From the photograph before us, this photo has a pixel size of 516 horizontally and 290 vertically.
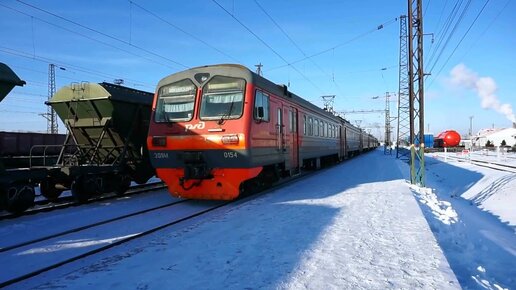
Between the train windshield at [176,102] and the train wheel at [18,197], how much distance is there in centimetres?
339

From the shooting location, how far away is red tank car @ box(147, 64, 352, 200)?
9.63 meters

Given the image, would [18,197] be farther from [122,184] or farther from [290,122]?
[290,122]

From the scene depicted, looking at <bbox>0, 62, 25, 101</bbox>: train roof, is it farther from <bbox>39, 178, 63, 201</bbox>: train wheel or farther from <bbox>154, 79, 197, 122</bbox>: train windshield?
<bbox>154, 79, 197, 122</bbox>: train windshield

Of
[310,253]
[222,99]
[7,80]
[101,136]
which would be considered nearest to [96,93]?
[101,136]

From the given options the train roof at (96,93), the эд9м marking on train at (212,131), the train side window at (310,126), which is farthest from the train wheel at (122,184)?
the train side window at (310,126)

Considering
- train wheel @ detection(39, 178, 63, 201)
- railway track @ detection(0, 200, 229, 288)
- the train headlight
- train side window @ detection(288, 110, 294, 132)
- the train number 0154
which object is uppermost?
train side window @ detection(288, 110, 294, 132)

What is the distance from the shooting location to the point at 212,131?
32.1ft

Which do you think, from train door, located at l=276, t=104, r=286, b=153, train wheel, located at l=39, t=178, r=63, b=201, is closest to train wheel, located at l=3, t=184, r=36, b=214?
train wheel, located at l=39, t=178, r=63, b=201

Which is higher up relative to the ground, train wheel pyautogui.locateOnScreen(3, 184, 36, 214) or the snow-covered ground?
train wheel pyautogui.locateOnScreen(3, 184, 36, 214)

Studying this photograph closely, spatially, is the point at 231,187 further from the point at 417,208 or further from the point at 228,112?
the point at 417,208

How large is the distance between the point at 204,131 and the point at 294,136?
4.81m

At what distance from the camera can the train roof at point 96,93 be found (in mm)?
11133

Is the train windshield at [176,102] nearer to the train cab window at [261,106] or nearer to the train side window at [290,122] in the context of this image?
the train cab window at [261,106]

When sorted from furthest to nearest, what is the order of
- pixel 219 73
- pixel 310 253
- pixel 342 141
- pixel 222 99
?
pixel 342 141
pixel 219 73
pixel 222 99
pixel 310 253
